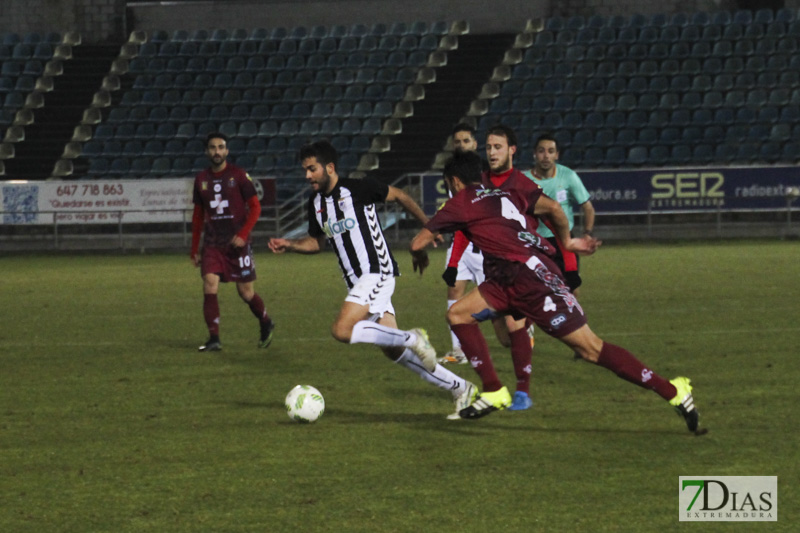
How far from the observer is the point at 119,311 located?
14102 mm

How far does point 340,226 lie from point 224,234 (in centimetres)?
342

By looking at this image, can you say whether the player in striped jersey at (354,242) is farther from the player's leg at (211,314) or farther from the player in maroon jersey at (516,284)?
the player's leg at (211,314)

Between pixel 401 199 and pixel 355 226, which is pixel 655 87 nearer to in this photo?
pixel 401 199

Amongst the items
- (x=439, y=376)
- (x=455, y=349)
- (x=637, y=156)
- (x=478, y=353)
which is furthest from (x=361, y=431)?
(x=637, y=156)

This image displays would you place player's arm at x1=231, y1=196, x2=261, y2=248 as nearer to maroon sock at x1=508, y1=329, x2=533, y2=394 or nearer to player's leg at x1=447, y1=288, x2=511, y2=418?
maroon sock at x1=508, y1=329, x2=533, y2=394

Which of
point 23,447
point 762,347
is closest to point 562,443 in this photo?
point 23,447

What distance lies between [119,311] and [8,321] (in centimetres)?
134

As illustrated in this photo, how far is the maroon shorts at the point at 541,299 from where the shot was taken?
20.9 ft

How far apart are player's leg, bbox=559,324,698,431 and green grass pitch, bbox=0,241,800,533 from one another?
20cm

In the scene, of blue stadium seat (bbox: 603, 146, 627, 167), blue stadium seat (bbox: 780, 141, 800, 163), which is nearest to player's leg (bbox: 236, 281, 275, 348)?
blue stadium seat (bbox: 603, 146, 627, 167)

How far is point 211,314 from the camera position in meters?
10.6

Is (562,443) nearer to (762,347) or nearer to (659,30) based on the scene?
(762,347)

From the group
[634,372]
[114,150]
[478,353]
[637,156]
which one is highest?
[637,156]

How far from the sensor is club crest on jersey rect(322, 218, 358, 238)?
24.8 ft
